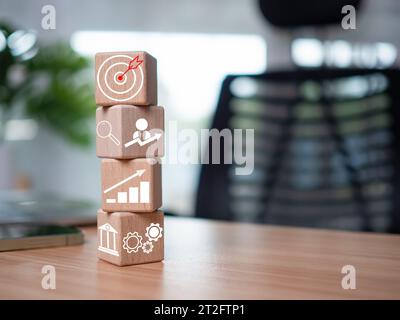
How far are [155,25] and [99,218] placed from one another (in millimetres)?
2051

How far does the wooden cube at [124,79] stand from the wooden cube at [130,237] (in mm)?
139

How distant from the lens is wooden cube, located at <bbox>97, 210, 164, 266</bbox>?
1.97 ft

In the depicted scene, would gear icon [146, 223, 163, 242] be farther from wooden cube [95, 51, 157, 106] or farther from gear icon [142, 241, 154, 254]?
wooden cube [95, 51, 157, 106]

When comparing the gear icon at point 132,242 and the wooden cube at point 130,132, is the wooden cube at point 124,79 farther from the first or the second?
the gear icon at point 132,242

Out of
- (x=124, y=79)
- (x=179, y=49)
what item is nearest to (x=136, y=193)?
(x=124, y=79)

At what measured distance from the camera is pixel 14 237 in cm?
72

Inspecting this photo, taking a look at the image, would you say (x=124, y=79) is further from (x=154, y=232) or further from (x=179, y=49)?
(x=179, y=49)

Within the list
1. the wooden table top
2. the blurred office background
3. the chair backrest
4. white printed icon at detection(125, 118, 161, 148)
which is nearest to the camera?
the wooden table top

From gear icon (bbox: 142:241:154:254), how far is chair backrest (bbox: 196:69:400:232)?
2.47 ft

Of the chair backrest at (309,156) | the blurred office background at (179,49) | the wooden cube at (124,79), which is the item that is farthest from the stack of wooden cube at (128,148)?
the blurred office background at (179,49)

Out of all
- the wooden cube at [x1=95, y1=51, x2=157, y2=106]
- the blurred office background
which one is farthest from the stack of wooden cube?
the blurred office background

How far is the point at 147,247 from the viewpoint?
2.04ft
